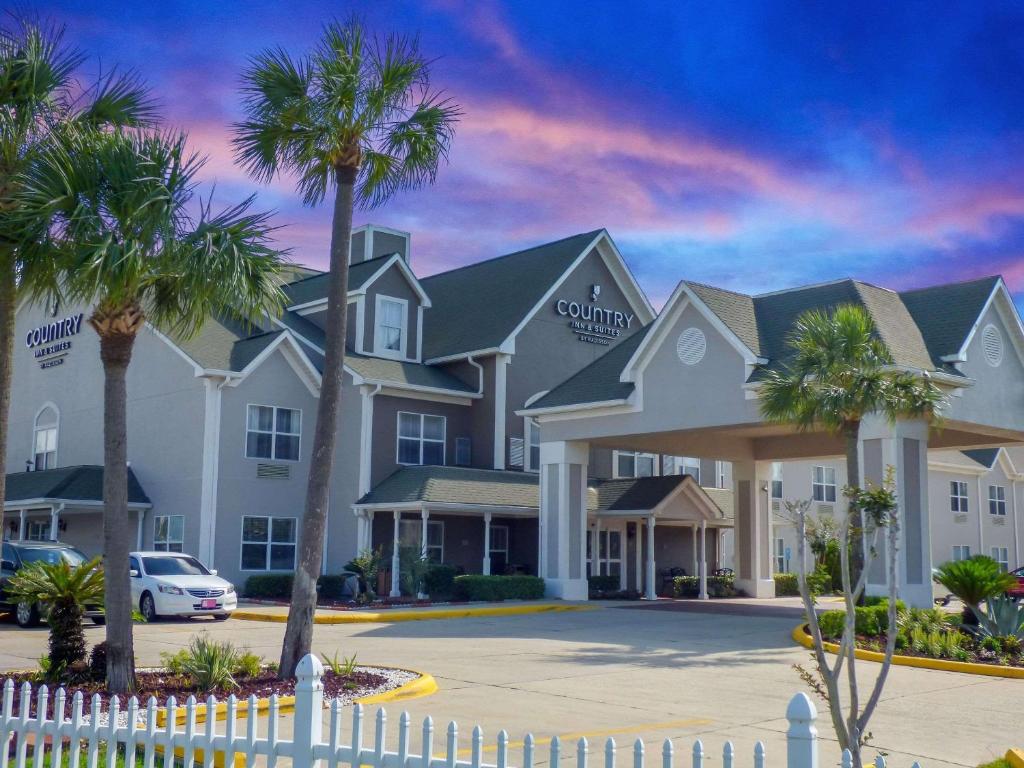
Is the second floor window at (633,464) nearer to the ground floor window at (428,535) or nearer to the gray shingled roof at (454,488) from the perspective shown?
the gray shingled roof at (454,488)

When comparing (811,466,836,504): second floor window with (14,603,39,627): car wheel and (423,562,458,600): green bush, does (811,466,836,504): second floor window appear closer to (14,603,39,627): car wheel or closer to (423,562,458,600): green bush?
(423,562,458,600): green bush

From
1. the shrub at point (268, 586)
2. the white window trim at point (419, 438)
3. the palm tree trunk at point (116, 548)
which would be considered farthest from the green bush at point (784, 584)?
the palm tree trunk at point (116, 548)

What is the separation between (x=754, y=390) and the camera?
2598 cm

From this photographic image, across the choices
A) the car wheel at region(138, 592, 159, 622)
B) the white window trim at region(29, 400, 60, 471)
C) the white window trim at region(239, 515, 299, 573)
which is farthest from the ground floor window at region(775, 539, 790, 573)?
the car wheel at region(138, 592, 159, 622)

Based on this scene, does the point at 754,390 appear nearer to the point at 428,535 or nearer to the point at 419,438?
the point at 428,535

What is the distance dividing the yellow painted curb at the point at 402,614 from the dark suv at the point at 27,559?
365 cm

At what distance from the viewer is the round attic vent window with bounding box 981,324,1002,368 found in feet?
88.2

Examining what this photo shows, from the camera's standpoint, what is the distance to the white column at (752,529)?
36875 mm

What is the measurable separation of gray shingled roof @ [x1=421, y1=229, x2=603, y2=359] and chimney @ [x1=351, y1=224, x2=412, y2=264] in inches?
99.4

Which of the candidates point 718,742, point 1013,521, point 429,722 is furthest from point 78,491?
point 1013,521

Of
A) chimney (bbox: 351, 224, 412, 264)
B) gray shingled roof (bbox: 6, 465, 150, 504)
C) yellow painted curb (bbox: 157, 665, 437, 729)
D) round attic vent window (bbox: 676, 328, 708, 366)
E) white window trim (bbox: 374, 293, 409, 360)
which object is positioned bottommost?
yellow painted curb (bbox: 157, 665, 437, 729)

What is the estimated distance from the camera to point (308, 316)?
39.5m

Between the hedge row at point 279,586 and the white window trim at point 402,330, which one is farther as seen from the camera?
the white window trim at point 402,330

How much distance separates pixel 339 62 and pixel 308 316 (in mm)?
25077
